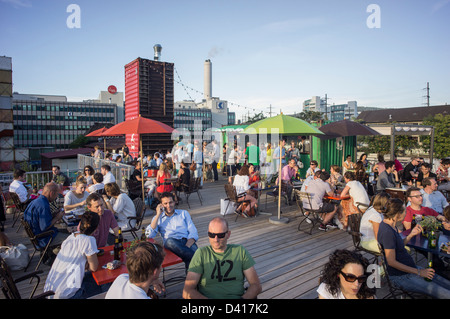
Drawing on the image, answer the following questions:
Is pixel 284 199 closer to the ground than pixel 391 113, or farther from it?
closer to the ground

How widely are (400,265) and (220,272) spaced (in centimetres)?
206

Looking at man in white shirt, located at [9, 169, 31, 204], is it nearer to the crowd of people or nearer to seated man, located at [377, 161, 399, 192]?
the crowd of people

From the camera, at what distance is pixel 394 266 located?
3105 mm

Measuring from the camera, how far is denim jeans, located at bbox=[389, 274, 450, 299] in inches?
112

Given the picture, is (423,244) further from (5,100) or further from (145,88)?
(5,100)

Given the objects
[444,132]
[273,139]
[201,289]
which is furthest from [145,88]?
[444,132]

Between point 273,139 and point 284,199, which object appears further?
point 273,139

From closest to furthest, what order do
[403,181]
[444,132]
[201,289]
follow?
[201,289] → [403,181] → [444,132]

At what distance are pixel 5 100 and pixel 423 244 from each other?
48.8 m

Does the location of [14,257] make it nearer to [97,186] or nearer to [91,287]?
[91,287]

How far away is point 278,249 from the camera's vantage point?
511 centimetres

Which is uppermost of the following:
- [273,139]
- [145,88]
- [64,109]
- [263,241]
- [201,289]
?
[64,109]

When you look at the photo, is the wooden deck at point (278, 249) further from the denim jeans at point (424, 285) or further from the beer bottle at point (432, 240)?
the beer bottle at point (432, 240)

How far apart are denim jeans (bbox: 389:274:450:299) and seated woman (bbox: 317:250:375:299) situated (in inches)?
45.5
